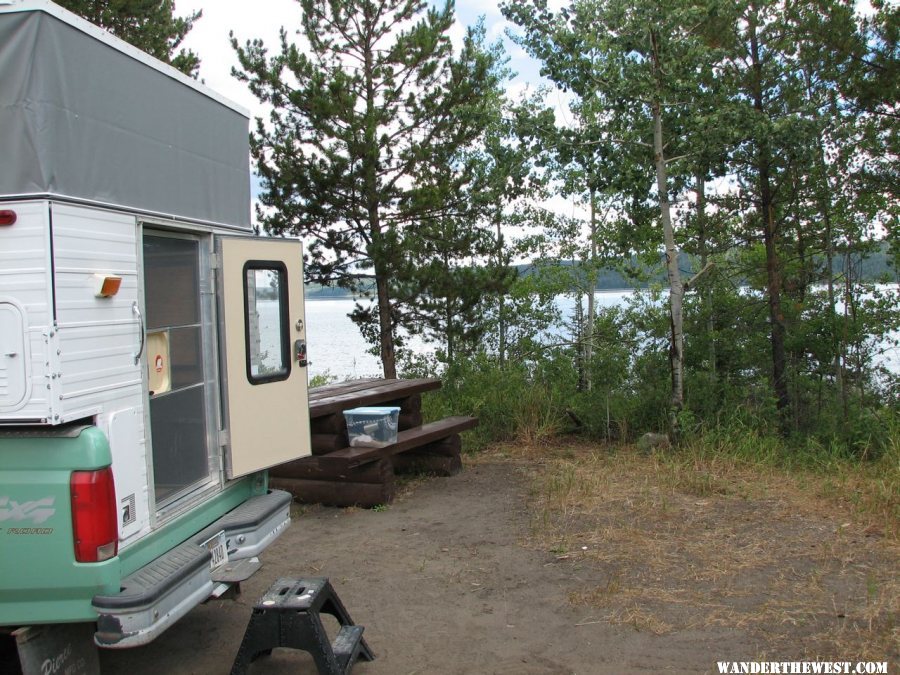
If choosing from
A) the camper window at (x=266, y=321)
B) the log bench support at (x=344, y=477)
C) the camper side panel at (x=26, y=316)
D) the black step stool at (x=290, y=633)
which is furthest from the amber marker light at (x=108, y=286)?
the log bench support at (x=344, y=477)

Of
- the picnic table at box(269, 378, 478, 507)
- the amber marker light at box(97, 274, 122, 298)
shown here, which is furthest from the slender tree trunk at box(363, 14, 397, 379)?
the amber marker light at box(97, 274, 122, 298)

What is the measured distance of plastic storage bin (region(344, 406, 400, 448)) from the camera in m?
6.97

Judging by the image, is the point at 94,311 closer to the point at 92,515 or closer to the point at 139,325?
the point at 139,325

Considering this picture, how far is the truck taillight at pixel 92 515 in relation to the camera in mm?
3059

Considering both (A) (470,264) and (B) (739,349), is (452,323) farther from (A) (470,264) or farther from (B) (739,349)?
(B) (739,349)

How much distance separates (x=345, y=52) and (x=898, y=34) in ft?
26.4

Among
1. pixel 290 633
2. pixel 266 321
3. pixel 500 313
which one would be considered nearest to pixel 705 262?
pixel 500 313

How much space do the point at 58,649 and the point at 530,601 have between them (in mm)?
2547

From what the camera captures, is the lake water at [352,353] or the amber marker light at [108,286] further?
Result: the lake water at [352,353]

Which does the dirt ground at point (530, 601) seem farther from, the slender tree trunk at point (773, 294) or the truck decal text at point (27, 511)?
the slender tree trunk at point (773, 294)

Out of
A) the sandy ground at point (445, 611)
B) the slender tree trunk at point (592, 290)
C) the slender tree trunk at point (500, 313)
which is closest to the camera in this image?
the sandy ground at point (445, 611)

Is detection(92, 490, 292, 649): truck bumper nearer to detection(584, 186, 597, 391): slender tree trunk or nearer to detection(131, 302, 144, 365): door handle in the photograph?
detection(131, 302, 144, 365): door handle

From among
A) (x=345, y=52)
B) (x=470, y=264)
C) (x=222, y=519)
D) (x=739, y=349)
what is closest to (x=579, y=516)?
(x=222, y=519)

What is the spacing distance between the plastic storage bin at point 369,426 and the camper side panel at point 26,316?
13.2 feet
